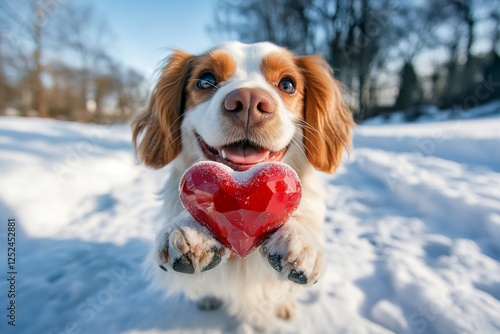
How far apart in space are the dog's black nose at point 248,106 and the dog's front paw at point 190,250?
52 cm

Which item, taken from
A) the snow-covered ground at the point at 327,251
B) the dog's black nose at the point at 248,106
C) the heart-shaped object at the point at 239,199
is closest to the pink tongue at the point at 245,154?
the dog's black nose at the point at 248,106

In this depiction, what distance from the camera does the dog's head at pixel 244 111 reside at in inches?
51.8

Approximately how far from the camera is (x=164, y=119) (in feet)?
6.15

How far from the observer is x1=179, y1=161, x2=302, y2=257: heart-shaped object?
983 mm

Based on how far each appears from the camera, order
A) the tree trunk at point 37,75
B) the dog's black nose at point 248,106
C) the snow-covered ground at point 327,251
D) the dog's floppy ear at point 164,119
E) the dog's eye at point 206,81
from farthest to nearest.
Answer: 1. the tree trunk at point 37,75
2. the dog's floppy ear at point 164,119
3. the dog's eye at point 206,81
4. the snow-covered ground at point 327,251
5. the dog's black nose at point 248,106

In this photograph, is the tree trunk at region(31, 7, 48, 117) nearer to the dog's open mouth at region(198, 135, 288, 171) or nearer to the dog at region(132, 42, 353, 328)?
the dog at region(132, 42, 353, 328)

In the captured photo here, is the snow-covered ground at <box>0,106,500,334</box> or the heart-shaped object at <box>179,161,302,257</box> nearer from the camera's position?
the heart-shaped object at <box>179,161,302,257</box>

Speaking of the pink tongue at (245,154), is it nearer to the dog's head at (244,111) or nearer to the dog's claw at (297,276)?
the dog's head at (244,111)

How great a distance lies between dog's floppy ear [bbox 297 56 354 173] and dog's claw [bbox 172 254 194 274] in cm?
106

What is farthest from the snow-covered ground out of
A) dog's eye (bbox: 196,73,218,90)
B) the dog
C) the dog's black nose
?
dog's eye (bbox: 196,73,218,90)

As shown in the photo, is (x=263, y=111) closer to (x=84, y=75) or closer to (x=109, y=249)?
(x=109, y=249)

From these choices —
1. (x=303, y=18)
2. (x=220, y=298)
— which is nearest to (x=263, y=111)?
(x=220, y=298)

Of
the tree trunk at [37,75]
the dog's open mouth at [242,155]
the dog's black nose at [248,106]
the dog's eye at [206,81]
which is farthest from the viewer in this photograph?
the tree trunk at [37,75]

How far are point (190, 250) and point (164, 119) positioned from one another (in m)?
1.12
